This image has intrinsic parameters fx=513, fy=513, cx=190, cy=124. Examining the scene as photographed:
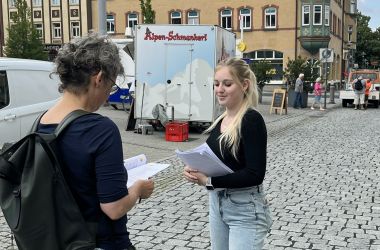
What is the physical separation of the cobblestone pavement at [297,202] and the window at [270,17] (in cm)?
3537

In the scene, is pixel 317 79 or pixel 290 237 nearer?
pixel 290 237

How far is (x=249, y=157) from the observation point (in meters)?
2.74

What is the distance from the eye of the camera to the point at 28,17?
1489 inches

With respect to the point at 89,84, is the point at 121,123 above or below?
below

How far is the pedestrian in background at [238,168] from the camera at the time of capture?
276cm

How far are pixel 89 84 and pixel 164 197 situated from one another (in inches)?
196

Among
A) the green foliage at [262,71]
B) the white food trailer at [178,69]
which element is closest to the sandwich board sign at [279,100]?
the green foliage at [262,71]

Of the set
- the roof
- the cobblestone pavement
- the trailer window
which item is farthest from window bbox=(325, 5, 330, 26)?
the trailer window

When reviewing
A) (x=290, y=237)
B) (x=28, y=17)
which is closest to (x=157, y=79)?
(x=290, y=237)

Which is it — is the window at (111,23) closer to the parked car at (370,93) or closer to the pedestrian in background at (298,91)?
the parked car at (370,93)

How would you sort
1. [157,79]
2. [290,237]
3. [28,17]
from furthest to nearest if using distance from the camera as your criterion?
[28,17]
[157,79]
[290,237]

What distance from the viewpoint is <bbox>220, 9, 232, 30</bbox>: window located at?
47734 mm

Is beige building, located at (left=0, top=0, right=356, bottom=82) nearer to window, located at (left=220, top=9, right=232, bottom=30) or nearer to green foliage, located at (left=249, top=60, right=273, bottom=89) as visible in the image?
window, located at (left=220, top=9, right=232, bottom=30)

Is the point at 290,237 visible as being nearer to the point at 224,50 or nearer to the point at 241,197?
the point at 241,197
